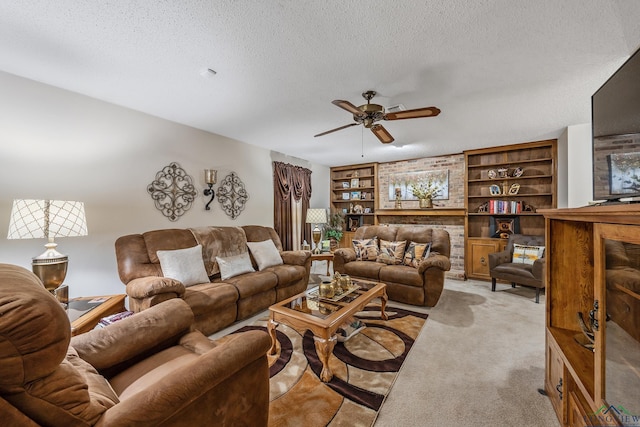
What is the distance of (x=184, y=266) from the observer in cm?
275

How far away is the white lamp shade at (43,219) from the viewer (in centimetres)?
176

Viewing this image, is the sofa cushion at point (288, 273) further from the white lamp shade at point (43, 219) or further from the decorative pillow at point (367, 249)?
the white lamp shade at point (43, 219)

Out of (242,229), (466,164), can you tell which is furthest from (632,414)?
(466,164)

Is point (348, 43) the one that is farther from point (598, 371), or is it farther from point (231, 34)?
point (598, 371)

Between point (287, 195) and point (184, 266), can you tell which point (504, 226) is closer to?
point (287, 195)

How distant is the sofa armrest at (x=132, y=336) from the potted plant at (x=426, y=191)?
15.0 feet

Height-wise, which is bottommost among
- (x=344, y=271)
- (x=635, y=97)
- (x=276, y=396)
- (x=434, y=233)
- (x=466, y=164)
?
(x=276, y=396)

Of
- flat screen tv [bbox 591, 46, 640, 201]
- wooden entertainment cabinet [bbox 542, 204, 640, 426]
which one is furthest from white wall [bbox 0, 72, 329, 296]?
flat screen tv [bbox 591, 46, 640, 201]

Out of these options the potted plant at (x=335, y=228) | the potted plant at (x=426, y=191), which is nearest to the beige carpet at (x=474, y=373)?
the potted plant at (x=426, y=191)

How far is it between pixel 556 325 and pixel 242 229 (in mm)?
3421

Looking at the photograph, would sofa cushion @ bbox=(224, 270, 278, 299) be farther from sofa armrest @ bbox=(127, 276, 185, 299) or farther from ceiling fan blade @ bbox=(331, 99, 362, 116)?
ceiling fan blade @ bbox=(331, 99, 362, 116)

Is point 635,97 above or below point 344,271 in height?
above

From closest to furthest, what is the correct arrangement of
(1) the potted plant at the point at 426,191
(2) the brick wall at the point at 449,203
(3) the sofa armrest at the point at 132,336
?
(3) the sofa armrest at the point at 132,336 → (2) the brick wall at the point at 449,203 → (1) the potted plant at the point at 426,191

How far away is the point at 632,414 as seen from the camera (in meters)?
0.81
